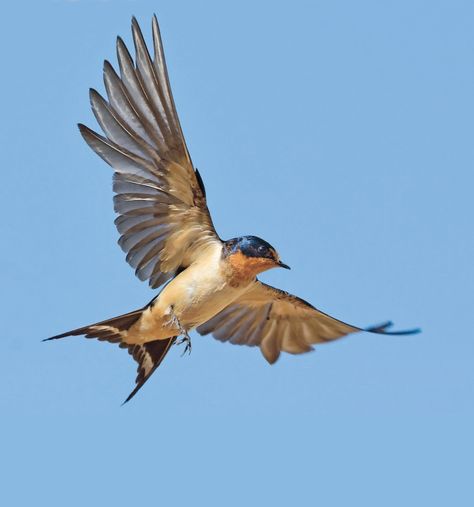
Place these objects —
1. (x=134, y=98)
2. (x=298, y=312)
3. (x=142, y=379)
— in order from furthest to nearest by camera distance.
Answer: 1. (x=298, y=312)
2. (x=142, y=379)
3. (x=134, y=98)

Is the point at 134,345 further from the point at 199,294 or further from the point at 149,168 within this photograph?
the point at 149,168

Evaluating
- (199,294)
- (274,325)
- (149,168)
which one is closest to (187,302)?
(199,294)

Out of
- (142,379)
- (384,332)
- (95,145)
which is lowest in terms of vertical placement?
(384,332)

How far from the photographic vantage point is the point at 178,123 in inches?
316

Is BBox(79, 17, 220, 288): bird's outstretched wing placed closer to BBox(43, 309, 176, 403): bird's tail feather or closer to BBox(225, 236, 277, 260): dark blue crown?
BBox(225, 236, 277, 260): dark blue crown

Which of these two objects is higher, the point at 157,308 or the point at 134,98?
the point at 134,98

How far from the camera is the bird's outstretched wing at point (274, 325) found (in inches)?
381

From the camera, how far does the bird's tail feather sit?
8.24m

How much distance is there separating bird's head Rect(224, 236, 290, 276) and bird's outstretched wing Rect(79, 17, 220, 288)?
30cm

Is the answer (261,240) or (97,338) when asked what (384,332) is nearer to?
(261,240)

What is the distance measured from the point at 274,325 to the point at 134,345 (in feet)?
5.59

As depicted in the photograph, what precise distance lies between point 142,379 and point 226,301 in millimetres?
870

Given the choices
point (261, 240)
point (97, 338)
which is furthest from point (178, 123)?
point (97, 338)

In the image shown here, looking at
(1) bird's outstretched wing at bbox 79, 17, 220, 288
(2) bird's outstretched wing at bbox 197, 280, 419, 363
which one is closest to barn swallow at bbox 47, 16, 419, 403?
(1) bird's outstretched wing at bbox 79, 17, 220, 288
